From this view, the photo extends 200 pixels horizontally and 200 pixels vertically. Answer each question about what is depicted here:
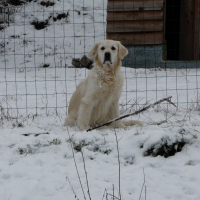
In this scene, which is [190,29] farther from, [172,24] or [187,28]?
[172,24]

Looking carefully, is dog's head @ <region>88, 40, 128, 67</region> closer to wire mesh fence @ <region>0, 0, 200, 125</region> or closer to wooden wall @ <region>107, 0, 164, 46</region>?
wire mesh fence @ <region>0, 0, 200, 125</region>

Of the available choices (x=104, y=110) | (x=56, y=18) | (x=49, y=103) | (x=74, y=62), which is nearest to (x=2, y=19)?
(x=56, y=18)

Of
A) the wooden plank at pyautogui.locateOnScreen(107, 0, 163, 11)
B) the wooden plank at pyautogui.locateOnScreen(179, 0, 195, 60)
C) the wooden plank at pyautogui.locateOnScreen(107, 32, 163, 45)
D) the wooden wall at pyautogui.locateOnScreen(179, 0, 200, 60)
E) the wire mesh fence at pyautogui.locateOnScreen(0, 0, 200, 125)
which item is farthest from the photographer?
the wooden plank at pyautogui.locateOnScreen(179, 0, 195, 60)

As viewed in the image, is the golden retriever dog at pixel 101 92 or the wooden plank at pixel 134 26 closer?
the golden retriever dog at pixel 101 92

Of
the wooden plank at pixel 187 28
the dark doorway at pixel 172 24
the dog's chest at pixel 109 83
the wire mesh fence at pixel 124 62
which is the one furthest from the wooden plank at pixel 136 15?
the dog's chest at pixel 109 83

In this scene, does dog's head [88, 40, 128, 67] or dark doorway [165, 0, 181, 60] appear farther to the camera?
dark doorway [165, 0, 181, 60]

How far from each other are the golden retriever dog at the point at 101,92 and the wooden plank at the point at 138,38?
4.44 m

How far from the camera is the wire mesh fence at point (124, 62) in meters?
5.84

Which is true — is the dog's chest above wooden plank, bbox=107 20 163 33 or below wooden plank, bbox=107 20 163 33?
below

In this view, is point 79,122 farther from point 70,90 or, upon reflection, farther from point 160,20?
point 160,20

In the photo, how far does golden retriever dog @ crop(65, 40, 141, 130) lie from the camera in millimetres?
4219

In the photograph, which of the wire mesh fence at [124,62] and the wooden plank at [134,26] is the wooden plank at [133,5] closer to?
the wire mesh fence at [124,62]

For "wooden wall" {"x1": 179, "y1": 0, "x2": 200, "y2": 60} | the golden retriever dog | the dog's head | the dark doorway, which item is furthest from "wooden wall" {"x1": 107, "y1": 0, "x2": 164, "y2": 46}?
the golden retriever dog

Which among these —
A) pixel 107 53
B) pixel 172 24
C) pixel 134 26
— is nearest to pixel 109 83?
pixel 107 53
